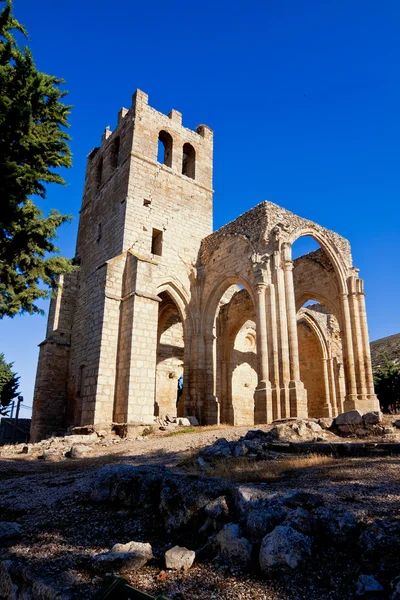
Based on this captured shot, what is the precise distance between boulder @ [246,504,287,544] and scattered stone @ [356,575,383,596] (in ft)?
2.34

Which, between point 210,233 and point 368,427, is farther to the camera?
point 210,233

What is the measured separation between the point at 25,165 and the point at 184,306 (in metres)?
7.48

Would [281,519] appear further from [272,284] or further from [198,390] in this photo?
[198,390]

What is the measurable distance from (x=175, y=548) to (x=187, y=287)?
41.4 feet

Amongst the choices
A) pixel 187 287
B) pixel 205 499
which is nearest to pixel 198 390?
pixel 187 287

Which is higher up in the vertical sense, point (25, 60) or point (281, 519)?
point (25, 60)

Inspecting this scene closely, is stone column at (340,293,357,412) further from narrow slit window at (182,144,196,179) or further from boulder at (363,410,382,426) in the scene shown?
narrow slit window at (182,144,196,179)

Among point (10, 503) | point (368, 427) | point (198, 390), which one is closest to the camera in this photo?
point (10, 503)

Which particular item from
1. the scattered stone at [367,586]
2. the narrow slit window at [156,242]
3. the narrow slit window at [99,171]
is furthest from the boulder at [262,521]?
the narrow slit window at [99,171]

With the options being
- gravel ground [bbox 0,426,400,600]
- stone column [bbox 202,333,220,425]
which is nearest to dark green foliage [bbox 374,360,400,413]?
stone column [bbox 202,333,220,425]

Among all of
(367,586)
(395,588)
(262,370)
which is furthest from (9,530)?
(262,370)

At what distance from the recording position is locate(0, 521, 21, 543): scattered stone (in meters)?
3.49

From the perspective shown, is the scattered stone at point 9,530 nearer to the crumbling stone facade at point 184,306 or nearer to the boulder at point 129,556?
the boulder at point 129,556

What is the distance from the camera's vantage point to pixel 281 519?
2941 millimetres
